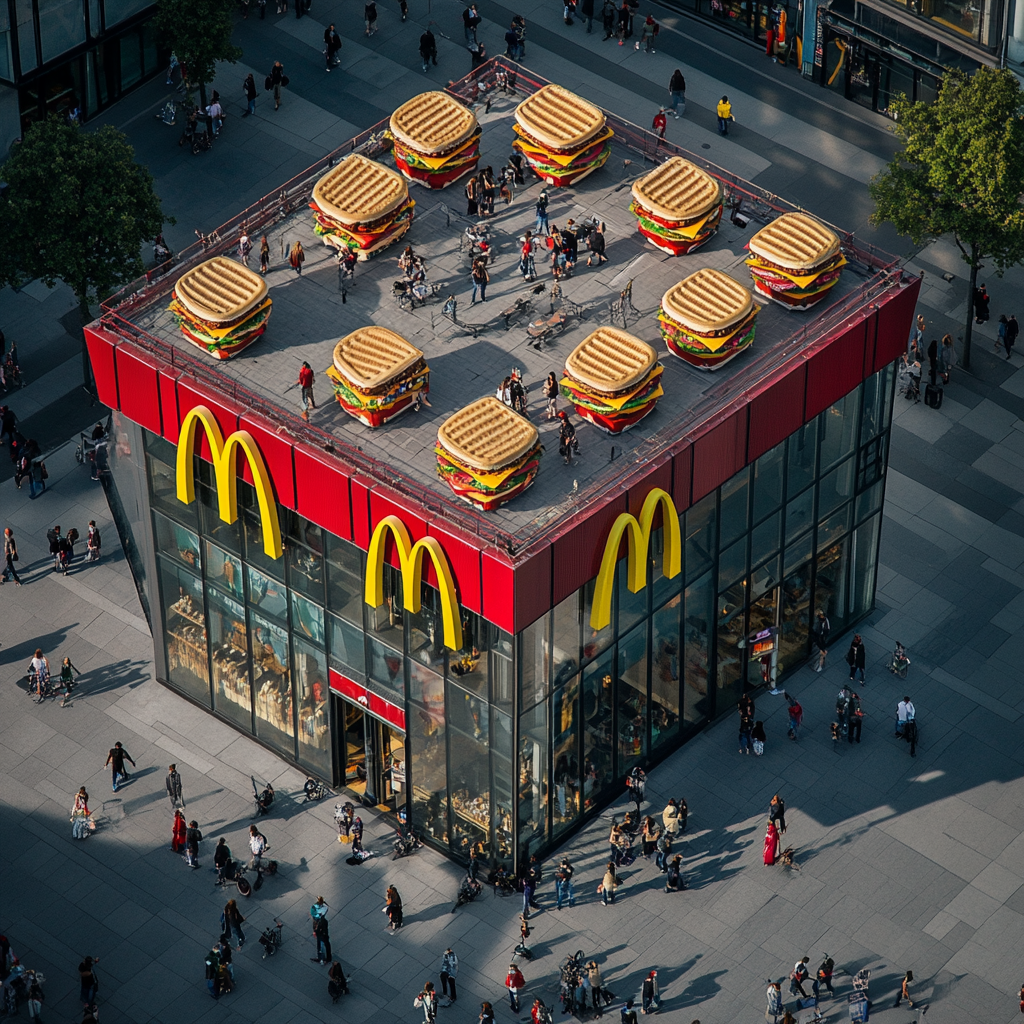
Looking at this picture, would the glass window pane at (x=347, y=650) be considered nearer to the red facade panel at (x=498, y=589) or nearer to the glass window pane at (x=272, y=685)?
the glass window pane at (x=272, y=685)

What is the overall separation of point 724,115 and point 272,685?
122 feet

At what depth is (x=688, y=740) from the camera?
84.0 meters

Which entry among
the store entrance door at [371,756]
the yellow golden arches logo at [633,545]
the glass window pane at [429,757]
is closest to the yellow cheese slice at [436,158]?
the yellow golden arches logo at [633,545]

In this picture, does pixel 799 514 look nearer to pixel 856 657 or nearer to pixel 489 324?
pixel 856 657

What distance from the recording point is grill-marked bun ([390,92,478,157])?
3219 inches

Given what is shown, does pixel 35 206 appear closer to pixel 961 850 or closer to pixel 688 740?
pixel 688 740

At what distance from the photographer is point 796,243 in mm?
78062

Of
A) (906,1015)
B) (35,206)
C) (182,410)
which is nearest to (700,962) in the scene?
(906,1015)

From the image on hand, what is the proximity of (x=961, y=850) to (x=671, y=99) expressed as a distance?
134ft

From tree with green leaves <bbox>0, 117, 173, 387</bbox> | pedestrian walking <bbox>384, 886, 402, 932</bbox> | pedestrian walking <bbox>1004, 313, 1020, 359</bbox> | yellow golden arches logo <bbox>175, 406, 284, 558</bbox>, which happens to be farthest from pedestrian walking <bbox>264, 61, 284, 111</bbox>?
pedestrian walking <bbox>384, 886, 402, 932</bbox>

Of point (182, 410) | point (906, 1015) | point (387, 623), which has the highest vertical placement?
point (182, 410)

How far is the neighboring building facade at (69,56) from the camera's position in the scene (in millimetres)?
102688

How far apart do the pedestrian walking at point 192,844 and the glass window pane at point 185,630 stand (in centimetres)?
614

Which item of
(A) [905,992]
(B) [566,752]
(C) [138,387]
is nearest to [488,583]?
(B) [566,752]
